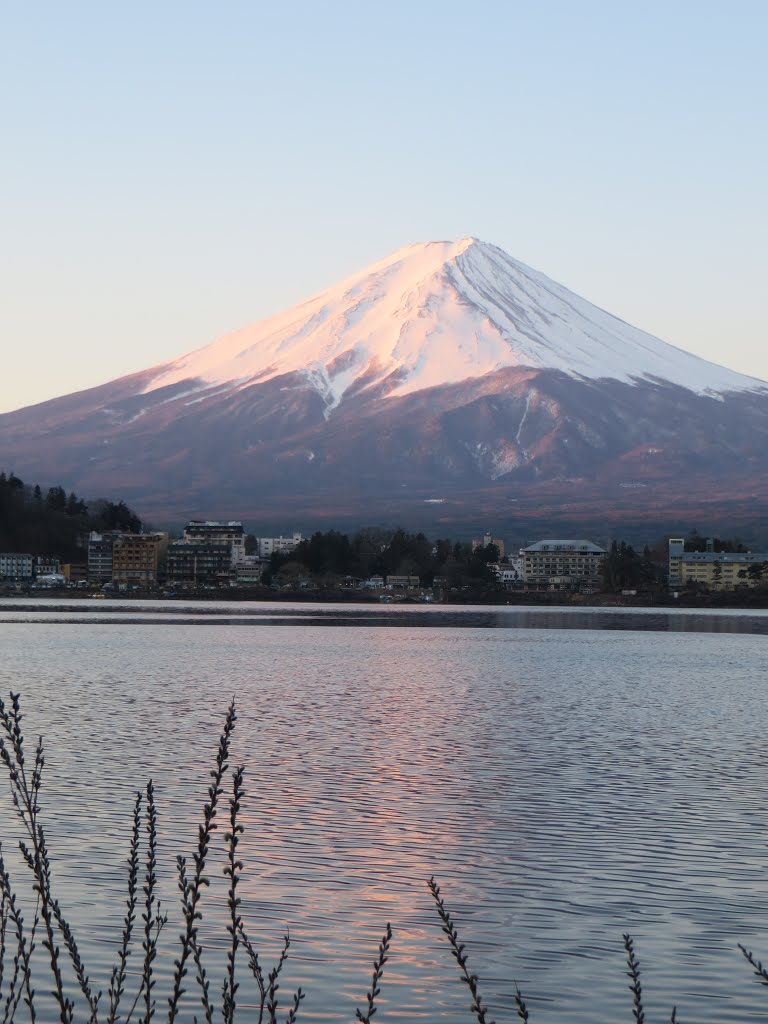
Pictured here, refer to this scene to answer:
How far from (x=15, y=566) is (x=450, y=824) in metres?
170

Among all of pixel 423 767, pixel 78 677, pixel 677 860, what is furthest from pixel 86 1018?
pixel 78 677

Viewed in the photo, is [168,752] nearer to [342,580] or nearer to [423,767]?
[423,767]

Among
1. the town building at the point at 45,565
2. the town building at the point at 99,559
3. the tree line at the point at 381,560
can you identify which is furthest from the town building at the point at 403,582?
the town building at the point at 45,565

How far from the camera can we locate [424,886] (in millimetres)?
14711

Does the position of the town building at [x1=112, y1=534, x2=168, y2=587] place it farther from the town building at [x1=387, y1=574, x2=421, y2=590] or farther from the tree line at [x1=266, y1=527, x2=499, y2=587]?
the town building at [x1=387, y1=574, x2=421, y2=590]

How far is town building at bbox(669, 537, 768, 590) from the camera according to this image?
175250 millimetres

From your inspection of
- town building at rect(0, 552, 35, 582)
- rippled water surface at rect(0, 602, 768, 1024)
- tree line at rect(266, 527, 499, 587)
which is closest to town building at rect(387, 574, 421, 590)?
tree line at rect(266, 527, 499, 587)

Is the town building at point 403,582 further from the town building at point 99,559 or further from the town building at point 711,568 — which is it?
the town building at point 99,559

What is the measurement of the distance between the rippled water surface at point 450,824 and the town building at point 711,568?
440 feet

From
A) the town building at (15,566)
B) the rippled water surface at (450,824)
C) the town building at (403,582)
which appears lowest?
the rippled water surface at (450,824)

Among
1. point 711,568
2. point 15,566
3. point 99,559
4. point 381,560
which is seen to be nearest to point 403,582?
point 381,560

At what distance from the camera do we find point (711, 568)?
185000mm

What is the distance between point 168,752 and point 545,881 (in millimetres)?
10280

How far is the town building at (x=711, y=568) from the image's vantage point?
175m
